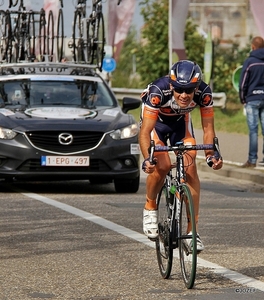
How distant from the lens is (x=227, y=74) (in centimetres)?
4016

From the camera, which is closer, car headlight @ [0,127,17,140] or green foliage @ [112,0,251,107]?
car headlight @ [0,127,17,140]

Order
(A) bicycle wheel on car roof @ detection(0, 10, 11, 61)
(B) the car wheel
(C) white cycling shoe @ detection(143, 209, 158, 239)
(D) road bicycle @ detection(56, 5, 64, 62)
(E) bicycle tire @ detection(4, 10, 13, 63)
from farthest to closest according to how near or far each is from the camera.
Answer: (A) bicycle wheel on car roof @ detection(0, 10, 11, 61) < (E) bicycle tire @ detection(4, 10, 13, 63) < (D) road bicycle @ detection(56, 5, 64, 62) < (B) the car wheel < (C) white cycling shoe @ detection(143, 209, 158, 239)

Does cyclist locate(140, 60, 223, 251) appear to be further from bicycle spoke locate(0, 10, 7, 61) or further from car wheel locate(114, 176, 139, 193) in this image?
bicycle spoke locate(0, 10, 7, 61)

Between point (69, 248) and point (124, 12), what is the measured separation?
21215 millimetres

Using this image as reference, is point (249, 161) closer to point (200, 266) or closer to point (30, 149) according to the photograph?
point (30, 149)

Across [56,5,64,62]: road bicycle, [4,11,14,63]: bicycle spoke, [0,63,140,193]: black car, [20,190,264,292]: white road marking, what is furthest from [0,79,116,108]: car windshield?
[4,11,14,63]: bicycle spoke

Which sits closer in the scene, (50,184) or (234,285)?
(234,285)

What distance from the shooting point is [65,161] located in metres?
14.9

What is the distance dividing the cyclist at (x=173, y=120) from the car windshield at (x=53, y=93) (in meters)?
7.06

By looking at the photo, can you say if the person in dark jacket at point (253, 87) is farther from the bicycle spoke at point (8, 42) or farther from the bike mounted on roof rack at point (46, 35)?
the bicycle spoke at point (8, 42)

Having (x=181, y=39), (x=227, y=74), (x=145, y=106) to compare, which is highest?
(x=145, y=106)

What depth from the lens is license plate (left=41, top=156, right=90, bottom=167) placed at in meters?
14.8

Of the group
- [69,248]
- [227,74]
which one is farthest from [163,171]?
[227,74]

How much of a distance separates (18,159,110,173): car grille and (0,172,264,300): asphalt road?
0.31m
